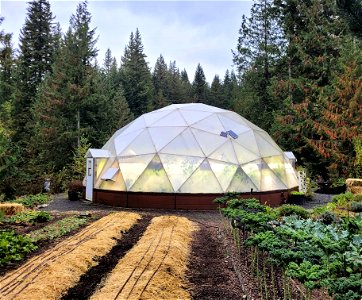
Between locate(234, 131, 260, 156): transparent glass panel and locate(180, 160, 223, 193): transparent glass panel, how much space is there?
2.44 m

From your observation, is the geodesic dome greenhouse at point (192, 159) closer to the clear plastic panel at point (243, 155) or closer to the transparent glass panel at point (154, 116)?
the clear plastic panel at point (243, 155)

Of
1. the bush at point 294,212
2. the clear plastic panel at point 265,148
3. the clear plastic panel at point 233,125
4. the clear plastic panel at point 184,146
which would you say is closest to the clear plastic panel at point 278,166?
the clear plastic panel at point 265,148

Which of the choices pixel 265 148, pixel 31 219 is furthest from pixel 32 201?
pixel 265 148

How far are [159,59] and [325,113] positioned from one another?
49.9 m

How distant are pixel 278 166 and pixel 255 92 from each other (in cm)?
1698

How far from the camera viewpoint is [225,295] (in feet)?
16.4

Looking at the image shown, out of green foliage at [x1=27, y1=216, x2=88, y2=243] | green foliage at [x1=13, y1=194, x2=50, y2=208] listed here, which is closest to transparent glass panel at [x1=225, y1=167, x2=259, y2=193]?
green foliage at [x1=27, y1=216, x2=88, y2=243]

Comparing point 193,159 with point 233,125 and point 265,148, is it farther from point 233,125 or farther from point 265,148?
point 265,148

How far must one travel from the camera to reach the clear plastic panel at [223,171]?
15070 millimetres

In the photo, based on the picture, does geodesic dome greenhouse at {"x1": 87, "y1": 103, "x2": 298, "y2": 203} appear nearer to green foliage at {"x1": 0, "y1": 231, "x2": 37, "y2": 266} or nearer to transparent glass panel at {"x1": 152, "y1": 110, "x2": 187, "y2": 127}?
transparent glass panel at {"x1": 152, "y1": 110, "x2": 187, "y2": 127}

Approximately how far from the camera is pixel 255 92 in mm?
32844

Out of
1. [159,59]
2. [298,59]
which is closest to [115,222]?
[298,59]

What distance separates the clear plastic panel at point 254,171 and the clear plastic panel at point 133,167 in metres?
4.11

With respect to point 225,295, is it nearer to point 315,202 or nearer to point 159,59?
point 315,202
